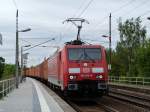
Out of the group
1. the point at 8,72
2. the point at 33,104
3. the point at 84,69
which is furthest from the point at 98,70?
the point at 8,72

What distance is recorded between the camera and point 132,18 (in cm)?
10006

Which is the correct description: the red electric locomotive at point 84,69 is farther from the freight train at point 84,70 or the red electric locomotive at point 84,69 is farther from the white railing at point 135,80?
the white railing at point 135,80

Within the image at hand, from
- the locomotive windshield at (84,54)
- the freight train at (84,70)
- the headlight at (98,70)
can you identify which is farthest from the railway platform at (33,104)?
the locomotive windshield at (84,54)

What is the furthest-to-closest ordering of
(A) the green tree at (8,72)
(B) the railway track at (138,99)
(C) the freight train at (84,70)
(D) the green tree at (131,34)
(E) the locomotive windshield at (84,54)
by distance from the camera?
(D) the green tree at (131,34) < (A) the green tree at (8,72) < (E) the locomotive windshield at (84,54) < (C) the freight train at (84,70) < (B) the railway track at (138,99)

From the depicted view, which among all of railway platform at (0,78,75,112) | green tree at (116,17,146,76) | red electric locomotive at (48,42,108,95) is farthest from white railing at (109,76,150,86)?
green tree at (116,17,146,76)

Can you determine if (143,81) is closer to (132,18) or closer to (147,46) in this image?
(147,46)

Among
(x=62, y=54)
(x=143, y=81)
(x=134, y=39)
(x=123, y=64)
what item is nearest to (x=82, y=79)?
(x=62, y=54)

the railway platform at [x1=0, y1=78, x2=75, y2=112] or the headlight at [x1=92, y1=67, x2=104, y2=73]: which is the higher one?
the headlight at [x1=92, y1=67, x2=104, y2=73]

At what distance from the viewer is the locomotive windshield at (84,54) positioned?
2573 centimetres

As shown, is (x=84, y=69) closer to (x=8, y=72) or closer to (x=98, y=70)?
(x=98, y=70)

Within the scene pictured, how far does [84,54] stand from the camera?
84.6 feet

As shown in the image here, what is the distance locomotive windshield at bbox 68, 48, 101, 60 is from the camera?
25725mm

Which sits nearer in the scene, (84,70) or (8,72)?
(84,70)

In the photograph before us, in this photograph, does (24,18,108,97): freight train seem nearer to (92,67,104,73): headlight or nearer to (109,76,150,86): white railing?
(92,67,104,73): headlight
